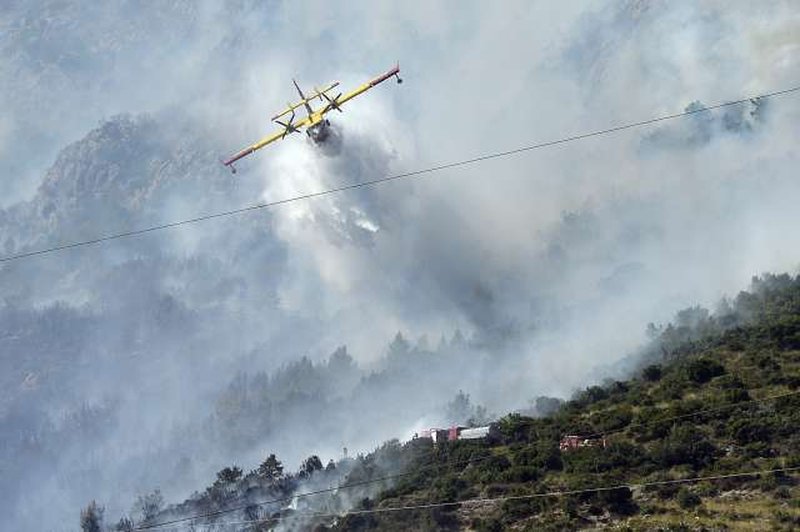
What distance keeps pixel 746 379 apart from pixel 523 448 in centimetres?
2376

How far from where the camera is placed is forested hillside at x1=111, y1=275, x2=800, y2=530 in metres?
70.9

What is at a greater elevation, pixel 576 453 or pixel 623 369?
pixel 623 369

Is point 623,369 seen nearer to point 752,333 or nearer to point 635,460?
point 752,333

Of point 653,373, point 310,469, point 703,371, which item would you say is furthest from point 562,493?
point 310,469

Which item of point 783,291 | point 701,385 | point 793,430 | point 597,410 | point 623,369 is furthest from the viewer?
point 623,369

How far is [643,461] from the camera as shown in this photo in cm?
8144

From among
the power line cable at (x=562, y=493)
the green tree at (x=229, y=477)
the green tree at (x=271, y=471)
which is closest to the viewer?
the power line cable at (x=562, y=493)

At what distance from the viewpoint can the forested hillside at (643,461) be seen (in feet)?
233

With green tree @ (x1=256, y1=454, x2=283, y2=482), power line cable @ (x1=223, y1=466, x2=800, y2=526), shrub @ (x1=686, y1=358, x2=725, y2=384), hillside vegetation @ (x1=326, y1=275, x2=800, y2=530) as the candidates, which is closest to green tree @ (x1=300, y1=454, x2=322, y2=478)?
green tree @ (x1=256, y1=454, x2=283, y2=482)

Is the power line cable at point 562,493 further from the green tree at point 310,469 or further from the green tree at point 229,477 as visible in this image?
the green tree at point 229,477

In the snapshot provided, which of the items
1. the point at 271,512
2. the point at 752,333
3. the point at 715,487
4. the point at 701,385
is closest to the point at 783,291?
the point at 752,333

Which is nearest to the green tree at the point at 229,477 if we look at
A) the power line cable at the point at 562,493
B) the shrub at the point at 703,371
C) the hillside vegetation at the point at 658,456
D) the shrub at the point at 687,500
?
the hillside vegetation at the point at 658,456

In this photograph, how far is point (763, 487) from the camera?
68.1 metres

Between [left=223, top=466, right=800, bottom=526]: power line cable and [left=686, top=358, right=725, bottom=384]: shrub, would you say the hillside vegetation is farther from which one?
[left=223, top=466, right=800, bottom=526]: power line cable
